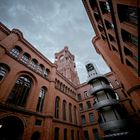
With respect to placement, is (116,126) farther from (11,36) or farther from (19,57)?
(11,36)

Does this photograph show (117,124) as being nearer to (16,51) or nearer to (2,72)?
(2,72)

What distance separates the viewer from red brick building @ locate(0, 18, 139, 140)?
11891 mm

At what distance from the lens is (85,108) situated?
26031 mm

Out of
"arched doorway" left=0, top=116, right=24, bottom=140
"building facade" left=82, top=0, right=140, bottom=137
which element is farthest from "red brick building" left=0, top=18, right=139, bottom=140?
"building facade" left=82, top=0, right=140, bottom=137

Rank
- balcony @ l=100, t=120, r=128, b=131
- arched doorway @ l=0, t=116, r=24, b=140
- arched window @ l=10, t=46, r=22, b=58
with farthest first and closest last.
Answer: balcony @ l=100, t=120, r=128, b=131 → arched window @ l=10, t=46, r=22, b=58 → arched doorway @ l=0, t=116, r=24, b=140

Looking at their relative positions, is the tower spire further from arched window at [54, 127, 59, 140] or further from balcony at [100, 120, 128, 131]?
balcony at [100, 120, 128, 131]

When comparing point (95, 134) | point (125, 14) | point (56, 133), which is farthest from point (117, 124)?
point (125, 14)

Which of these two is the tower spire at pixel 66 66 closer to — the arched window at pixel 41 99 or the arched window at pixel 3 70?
the arched window at pixel 41 99

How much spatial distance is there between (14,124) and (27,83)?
569 centimetres

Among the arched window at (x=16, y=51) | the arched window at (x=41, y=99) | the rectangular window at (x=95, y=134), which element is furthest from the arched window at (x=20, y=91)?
the rectangular window at (x=95, y=134)

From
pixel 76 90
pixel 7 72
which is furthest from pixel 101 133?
pixel 7 72

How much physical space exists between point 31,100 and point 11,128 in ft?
12.8

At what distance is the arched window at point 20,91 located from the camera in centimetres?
1281

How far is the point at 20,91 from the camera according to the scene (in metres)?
14.0
